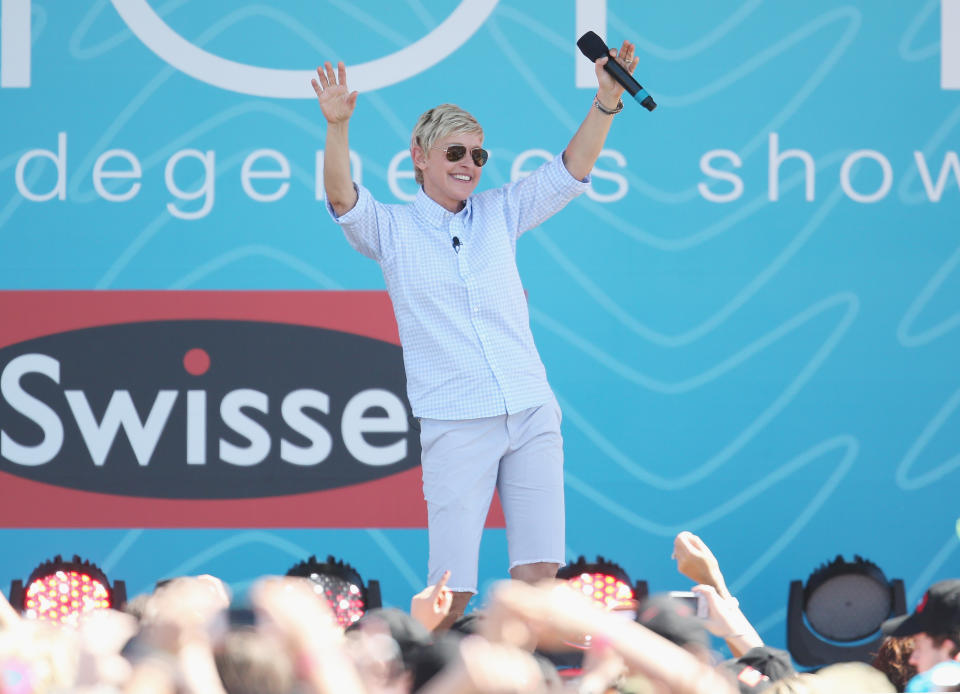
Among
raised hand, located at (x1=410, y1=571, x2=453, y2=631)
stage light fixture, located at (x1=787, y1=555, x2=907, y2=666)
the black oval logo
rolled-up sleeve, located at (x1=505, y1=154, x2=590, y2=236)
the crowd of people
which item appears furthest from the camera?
the black oval logo

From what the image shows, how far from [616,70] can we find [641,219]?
1130 millimetres

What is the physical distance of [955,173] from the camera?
15.3 feet

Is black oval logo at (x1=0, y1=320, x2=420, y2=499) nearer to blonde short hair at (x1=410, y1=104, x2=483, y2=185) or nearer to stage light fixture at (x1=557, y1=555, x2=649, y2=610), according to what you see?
stage light fixture at (x1=557, y1=555, x2=649, y2=610)

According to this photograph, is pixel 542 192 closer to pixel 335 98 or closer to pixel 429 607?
pixel 335 98

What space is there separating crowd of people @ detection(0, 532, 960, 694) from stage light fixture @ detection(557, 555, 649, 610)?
55.6 inches

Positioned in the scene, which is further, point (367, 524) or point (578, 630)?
point (367, 524)

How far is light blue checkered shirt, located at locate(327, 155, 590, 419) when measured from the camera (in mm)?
3514

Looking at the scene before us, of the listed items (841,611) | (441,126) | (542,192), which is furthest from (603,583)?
(441,126)

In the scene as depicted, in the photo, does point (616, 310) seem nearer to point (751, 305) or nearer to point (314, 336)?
point (751, 305)

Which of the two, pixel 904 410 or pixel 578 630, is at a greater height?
pixel 904 410

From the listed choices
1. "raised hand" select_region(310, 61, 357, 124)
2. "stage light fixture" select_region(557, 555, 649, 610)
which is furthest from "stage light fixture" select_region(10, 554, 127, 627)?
"raised hand" select_region(310, 61, 357, 124)

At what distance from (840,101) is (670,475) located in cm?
134

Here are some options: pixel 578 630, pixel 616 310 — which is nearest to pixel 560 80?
pixel 616 310

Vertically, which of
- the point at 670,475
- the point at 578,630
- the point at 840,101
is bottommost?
→ the point at 578,630
